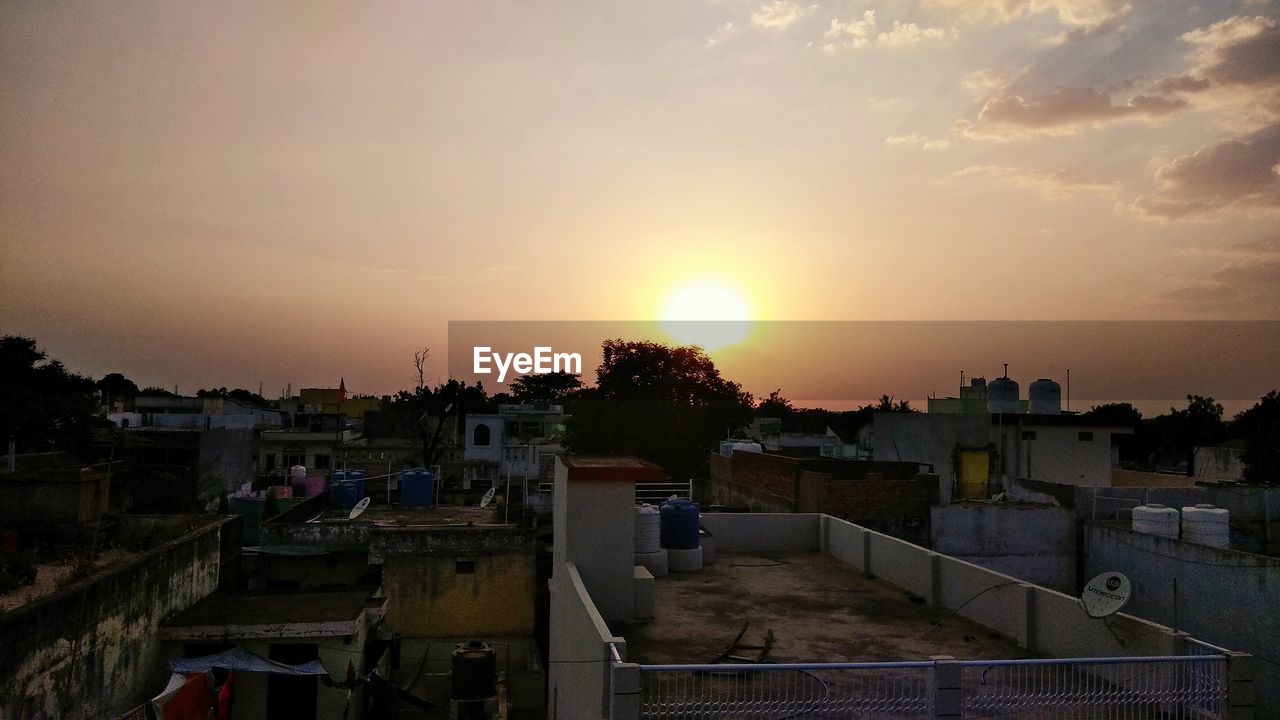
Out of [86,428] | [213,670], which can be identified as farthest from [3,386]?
[213,670]

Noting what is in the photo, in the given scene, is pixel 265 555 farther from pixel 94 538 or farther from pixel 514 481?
pixel 514 481

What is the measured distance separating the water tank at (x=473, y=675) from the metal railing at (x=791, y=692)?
41.3 ft

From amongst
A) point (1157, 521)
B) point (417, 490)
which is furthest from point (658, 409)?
point (1157, 521)

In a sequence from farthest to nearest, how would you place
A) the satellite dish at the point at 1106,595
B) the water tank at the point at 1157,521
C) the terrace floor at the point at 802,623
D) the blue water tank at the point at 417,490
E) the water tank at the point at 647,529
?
the blue water tank at the point at 417,490, the water tank at the point at 1157,521, the water tank at the point at 647,529, the terrace floor at the point at 802,623, the satellite dish at the point at 1106,595

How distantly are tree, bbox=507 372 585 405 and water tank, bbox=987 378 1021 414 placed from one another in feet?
210

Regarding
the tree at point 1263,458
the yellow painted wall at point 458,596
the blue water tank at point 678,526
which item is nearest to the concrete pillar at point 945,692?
the blue water tank at point 678,526

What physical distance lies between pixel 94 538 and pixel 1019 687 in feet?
72.4

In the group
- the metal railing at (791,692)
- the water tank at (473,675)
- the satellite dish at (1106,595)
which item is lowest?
the water tank at (473,675)

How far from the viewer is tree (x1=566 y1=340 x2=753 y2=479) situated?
53312mm

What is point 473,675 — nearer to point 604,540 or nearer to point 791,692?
point 604,540

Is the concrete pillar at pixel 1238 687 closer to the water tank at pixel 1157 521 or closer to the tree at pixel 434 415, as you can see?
the water tank at pixel 1157 521

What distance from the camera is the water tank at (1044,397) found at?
35719 mm

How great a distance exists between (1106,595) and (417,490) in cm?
2936

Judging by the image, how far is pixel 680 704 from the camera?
8242mm
